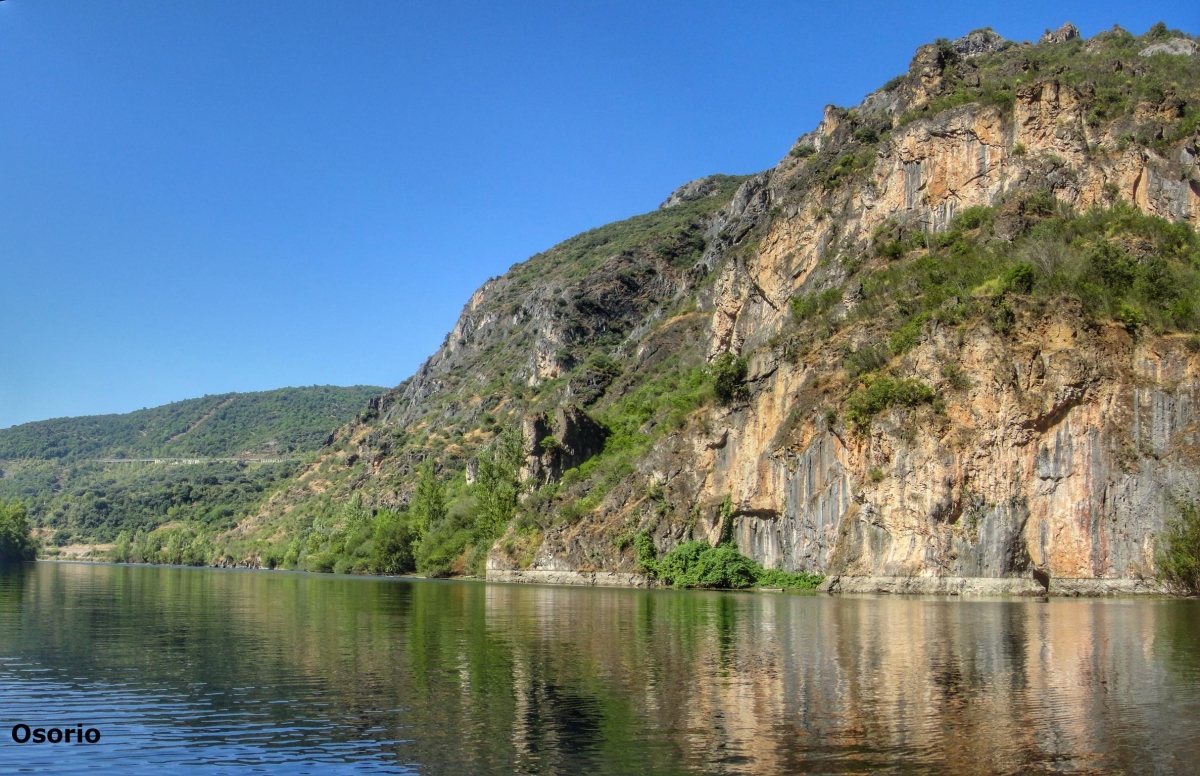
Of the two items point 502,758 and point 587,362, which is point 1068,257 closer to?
point 502,758

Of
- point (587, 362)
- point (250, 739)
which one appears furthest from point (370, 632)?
point (587, 362)

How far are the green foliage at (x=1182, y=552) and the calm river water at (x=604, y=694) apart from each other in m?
18.8

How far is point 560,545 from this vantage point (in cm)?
10231

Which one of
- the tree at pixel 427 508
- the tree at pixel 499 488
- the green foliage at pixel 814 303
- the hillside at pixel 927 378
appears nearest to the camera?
the hillside at pixel 927 378

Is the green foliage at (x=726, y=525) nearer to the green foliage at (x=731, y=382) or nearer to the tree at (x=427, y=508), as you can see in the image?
the green foliage at (x=731, y=382)

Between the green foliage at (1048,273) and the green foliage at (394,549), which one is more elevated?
the green foliage at (1048,273)

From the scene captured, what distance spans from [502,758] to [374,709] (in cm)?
590

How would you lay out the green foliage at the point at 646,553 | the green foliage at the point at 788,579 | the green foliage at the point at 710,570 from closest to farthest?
1. the green foliage at the point at 788,579
2. the green foliage at the point at 710,570
3. the green foliage at the point at 646,553

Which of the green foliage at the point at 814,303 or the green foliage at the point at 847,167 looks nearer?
the green foliage at the point at 814,303

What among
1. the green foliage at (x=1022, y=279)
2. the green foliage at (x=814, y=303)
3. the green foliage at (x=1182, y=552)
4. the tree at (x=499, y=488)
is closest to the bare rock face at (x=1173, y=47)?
the green foliage at (x=814, y=303)

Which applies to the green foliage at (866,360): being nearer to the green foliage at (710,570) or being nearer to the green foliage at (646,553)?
the green foliage at (710,570)

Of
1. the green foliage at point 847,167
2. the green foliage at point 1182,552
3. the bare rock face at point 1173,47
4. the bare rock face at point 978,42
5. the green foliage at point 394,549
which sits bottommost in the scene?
the green foliage at point 394,549

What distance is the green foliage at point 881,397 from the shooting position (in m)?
76.0

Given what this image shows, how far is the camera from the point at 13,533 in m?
161
